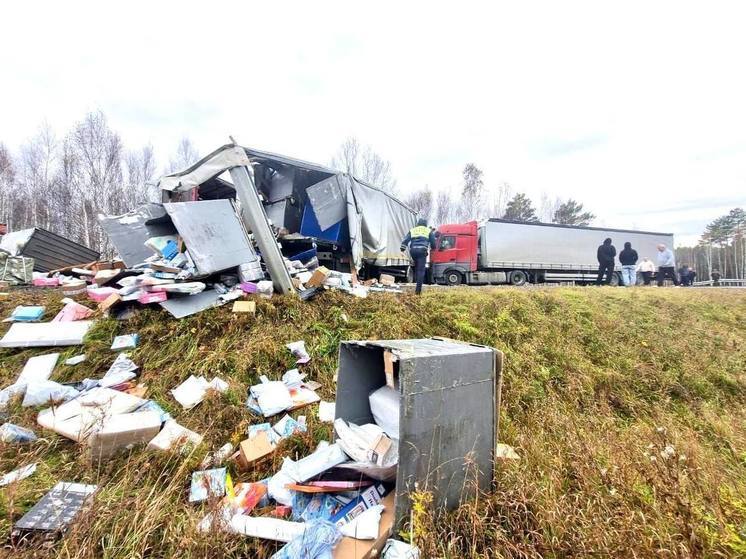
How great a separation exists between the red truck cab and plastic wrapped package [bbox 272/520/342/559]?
1133 centimetres

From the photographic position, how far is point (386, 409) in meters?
2.19

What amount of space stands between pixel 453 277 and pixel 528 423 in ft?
30.9

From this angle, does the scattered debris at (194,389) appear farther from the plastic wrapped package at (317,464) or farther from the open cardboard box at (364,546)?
the open cardboard box at (364,546)

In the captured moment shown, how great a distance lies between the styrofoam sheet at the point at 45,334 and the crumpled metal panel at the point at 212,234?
140 cm

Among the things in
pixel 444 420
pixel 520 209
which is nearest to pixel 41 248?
pixel 444 420

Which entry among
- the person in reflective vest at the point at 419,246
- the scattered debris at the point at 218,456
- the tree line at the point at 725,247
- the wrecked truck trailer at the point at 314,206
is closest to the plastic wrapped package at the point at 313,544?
the scattered debris at the point at 218,456

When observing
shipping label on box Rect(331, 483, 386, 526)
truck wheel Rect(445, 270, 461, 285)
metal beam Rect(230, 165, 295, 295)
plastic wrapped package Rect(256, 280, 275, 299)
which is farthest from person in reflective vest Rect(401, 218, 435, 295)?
truck wheel Rect(445, 270, 461, 285)

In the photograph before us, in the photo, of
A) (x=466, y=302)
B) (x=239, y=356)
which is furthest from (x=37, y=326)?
(x=466, y=302)

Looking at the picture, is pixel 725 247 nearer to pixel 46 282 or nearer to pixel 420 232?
pixel 420 232

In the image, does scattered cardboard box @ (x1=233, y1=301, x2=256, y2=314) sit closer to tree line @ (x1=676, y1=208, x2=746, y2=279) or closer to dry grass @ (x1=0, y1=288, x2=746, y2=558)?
dry grass @ (x1=0, y1=288, x2=746, y2=558)

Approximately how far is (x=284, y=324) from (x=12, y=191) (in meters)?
23.8

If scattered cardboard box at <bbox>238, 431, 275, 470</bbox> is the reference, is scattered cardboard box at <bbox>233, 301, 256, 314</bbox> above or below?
above

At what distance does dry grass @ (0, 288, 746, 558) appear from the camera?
158 cm

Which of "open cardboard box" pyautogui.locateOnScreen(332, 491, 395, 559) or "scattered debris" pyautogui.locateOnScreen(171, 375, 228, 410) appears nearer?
"open cardboard box" pyautogui.locateOnScreen(332, 491, 395, 559)
